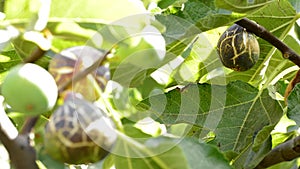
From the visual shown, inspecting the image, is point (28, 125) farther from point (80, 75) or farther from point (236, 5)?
point (236, 5)

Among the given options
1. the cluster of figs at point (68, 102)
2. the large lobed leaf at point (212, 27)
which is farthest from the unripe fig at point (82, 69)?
the large lobed leaf at point (212, 27)

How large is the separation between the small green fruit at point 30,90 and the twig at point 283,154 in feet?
1.35

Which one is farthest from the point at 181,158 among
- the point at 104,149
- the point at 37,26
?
the point at 37,26

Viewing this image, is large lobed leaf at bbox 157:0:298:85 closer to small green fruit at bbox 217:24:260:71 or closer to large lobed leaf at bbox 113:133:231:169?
small green fruit at bbox 217:24:260:71

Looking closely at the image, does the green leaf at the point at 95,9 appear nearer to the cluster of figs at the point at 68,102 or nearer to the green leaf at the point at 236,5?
the cluster of figs at the point at 68,102

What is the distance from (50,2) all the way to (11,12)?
0.05 m

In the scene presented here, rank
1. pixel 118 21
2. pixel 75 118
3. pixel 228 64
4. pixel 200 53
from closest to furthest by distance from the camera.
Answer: pixel 75 118 → pixel 118 21 → pixel 228 64 → pixel 200 53

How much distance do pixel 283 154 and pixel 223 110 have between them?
0.95 ft

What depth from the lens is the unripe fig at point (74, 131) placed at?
24.3 inches

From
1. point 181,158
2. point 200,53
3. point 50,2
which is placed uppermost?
point 50,2

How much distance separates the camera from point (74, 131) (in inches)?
24.3

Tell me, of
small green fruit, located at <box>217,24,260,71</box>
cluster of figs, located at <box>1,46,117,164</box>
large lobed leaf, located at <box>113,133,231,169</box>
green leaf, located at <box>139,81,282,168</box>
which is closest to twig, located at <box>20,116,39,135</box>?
cluster of figs, located at <box>1,46,117,164</box>

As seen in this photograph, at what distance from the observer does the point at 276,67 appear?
1305 mm

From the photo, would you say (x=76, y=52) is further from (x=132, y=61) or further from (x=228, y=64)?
(x=228, y=64)
